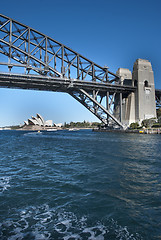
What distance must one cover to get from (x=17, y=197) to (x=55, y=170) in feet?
12.2

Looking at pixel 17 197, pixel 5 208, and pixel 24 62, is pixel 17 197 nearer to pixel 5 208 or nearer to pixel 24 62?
pixel 5 208

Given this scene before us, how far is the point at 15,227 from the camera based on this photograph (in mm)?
3930

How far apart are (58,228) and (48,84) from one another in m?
46.5

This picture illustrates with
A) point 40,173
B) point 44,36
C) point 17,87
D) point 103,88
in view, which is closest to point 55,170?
point 40,173

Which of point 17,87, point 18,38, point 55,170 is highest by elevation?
point 18,38

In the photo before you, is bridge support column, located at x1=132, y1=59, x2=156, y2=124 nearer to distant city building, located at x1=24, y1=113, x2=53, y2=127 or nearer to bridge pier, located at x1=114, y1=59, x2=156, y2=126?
bridge pier, located at x1=114, y1=59, x2=156, y2=126

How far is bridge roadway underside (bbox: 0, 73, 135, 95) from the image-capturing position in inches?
1674

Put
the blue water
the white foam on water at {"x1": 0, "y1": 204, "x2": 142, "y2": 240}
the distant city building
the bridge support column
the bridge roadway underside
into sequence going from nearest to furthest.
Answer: the white foam on water at {"x1": 0, "y1": 204, "x2": 142, "y2": 240} → the blue water → the bridge roadway underside → the bridge support column → the distant city building

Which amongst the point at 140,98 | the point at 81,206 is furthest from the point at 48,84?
the point at 81,206

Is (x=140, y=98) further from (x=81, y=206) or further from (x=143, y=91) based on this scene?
(x=81, y=206)

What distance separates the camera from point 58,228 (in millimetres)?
3920

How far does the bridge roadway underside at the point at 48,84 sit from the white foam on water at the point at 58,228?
42250 mm

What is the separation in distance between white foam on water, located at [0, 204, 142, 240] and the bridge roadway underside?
4225 centimetres

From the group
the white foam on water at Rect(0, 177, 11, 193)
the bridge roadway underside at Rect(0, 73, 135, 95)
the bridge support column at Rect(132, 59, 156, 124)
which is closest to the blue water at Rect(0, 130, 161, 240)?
the white foam on water at Rect(0, 177, 11, 193)
